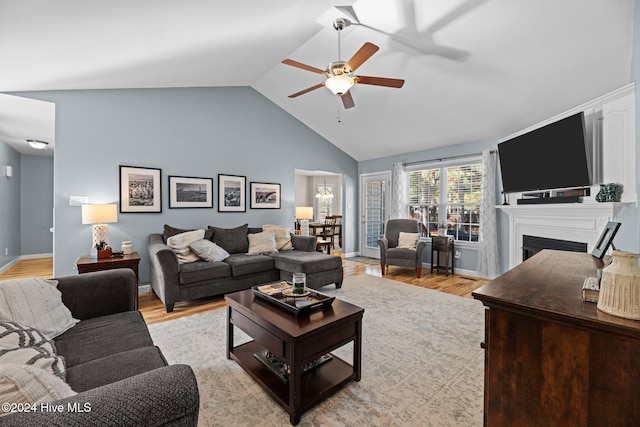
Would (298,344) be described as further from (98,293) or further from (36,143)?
(36,143)

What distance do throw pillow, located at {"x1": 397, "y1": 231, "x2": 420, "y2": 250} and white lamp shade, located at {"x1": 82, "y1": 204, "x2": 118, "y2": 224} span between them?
4.48 m

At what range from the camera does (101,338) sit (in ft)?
5.28

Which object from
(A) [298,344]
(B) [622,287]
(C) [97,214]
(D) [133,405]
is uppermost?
(C) [97,214]

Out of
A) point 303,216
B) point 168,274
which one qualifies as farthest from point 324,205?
point 168,274

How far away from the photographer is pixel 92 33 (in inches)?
86.6

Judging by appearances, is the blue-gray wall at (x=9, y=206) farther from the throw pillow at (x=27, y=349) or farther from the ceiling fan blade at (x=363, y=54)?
the ceiling fan blade at (x=363, y=54)

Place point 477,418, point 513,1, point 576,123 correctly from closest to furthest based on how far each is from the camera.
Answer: point 477,418 < point 513,1 < point 576,123

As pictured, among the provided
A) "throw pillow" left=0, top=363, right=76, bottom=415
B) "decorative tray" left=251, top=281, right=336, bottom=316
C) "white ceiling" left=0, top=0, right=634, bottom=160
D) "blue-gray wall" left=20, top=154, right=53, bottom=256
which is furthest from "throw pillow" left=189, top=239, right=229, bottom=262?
"blue-gray wall" left=20, top=154, right=53, bottom=256

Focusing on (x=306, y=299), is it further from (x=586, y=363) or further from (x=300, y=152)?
(x=300, y=152)

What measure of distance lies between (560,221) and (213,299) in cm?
448

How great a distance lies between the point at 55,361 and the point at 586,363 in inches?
76.8

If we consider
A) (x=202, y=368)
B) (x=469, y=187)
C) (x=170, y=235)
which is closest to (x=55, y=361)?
(x=202, y=368)

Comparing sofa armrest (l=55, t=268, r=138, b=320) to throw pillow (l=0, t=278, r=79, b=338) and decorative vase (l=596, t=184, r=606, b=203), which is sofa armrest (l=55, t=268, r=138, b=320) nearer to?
throw pillow (l=0, t=278, r=79, b=338)

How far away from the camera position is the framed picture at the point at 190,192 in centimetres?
427
